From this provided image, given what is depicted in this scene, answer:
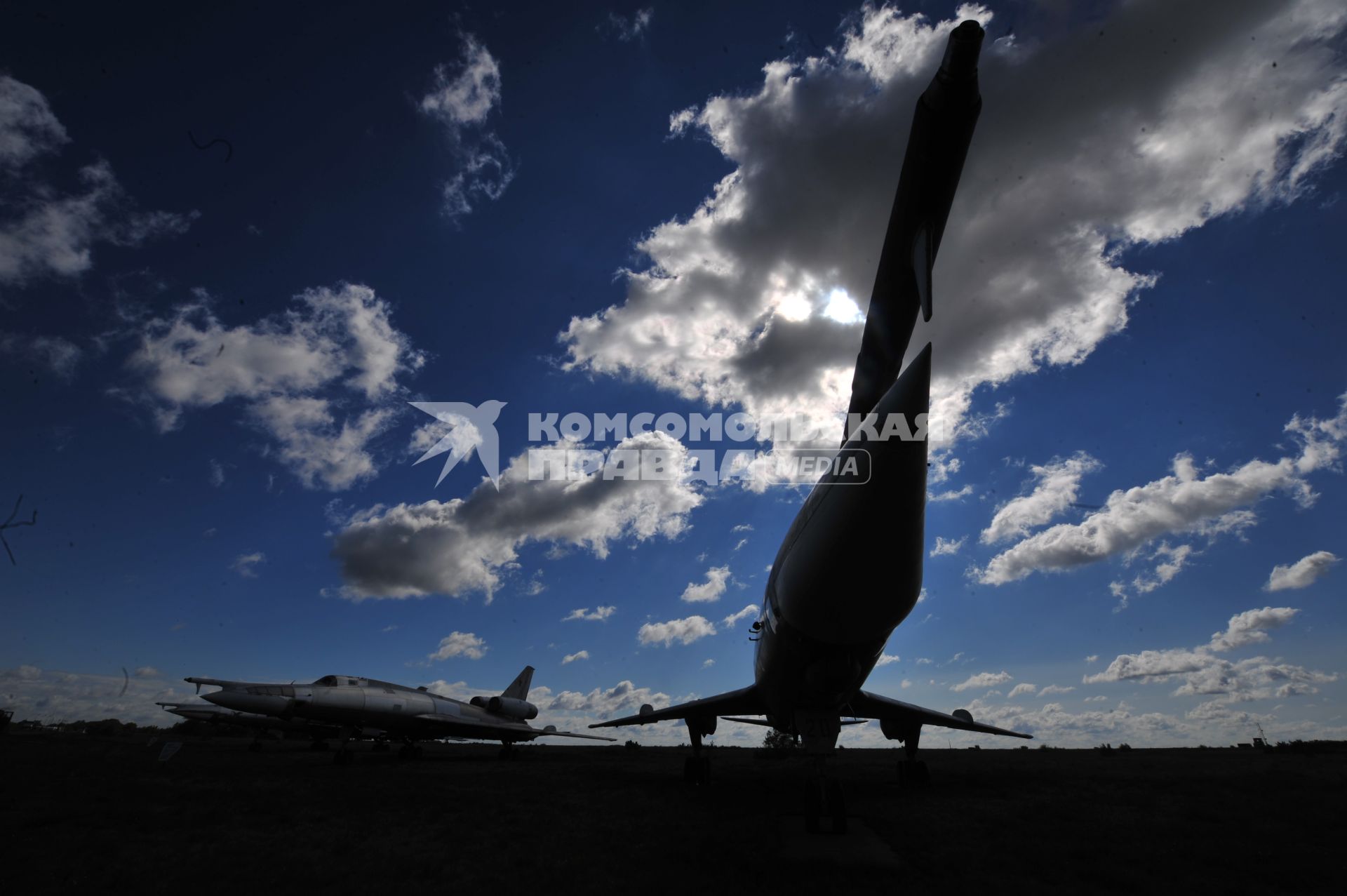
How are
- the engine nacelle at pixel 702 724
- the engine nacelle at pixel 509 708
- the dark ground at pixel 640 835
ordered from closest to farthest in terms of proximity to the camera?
the dark ground at pixel 640 835
the engine nacelle at pixel 702 724
the engine nacelle at pixel 509 708

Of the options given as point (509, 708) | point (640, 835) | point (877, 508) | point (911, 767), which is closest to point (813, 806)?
point (640, 835)

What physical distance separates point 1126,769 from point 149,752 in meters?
32.1

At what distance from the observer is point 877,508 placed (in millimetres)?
5773

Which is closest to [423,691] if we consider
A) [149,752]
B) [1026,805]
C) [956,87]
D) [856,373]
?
[149,752]

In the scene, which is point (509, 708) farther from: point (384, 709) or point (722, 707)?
point (722, 707)

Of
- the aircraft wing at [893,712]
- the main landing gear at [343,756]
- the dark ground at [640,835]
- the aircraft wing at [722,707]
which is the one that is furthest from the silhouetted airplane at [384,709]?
the aircraft wing at [893,712]

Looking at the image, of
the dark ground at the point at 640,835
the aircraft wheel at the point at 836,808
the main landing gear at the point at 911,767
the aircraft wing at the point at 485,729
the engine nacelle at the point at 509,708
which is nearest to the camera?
the dark ground at the point at 640,835

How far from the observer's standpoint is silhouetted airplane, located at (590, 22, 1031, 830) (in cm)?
502

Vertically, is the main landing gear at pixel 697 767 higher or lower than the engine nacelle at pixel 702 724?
lower

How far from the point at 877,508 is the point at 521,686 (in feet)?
106

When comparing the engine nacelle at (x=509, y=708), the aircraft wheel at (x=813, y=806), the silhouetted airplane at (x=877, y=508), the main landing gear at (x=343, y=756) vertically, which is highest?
the silhouetted airplane at (x=877, y=508)

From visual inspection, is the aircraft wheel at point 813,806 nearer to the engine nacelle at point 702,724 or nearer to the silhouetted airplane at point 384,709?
the engine nacelle at point 702,724

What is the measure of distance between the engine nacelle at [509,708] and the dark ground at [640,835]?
13.1 metres

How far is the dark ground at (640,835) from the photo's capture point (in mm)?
6035
